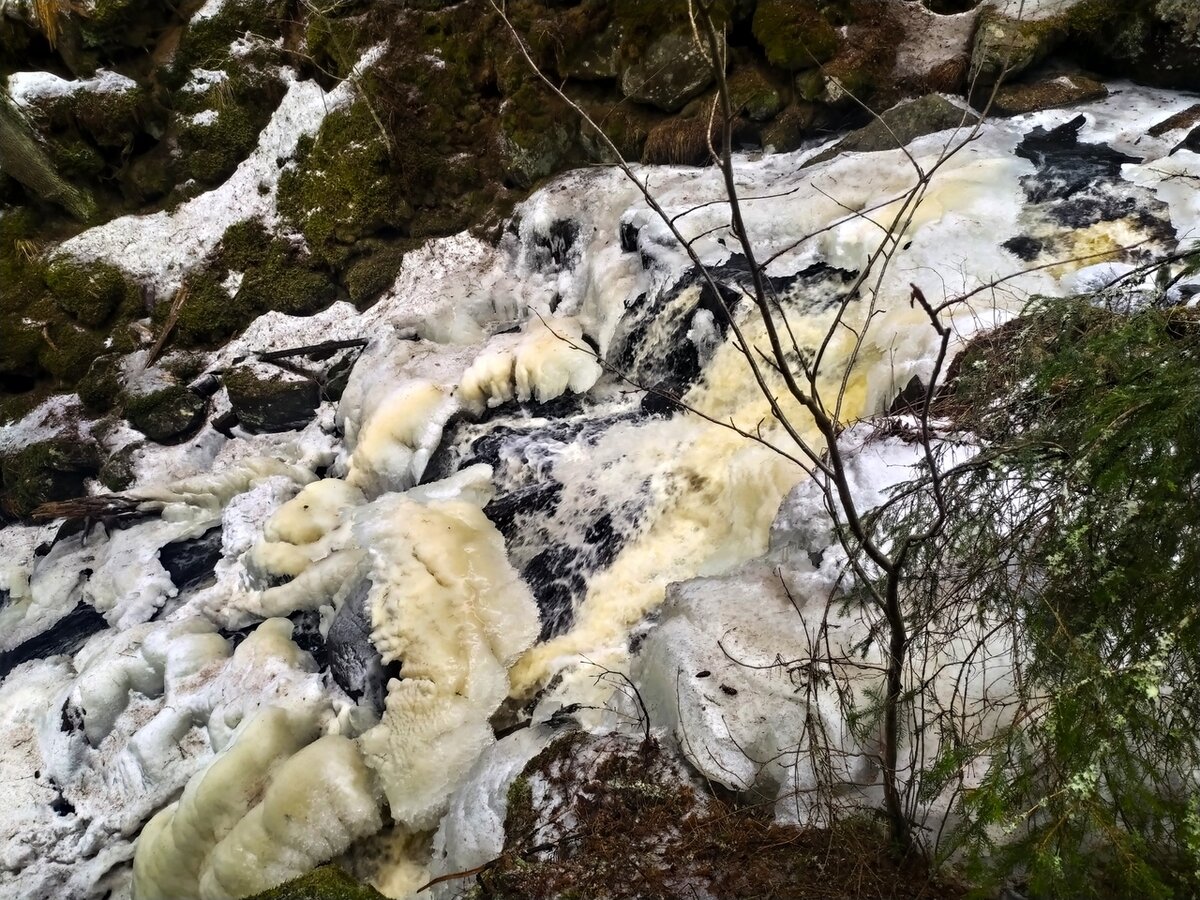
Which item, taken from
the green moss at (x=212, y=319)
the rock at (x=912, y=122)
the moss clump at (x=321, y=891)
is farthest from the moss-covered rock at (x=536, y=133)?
the moss clump at (x=321, y=891)

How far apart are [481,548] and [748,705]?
2290 mm

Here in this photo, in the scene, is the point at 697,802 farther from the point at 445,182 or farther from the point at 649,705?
the point at 445,182

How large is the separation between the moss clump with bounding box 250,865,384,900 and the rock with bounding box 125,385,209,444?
603cm

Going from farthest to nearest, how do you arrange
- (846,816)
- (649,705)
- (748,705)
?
(649,705) → (748,705) → (846,816)

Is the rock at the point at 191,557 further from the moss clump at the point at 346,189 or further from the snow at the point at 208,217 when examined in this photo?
the snow at the point at 208,217

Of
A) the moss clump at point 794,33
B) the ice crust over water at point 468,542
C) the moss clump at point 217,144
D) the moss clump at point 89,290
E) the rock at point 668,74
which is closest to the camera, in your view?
the ice crust over water at point 468,542

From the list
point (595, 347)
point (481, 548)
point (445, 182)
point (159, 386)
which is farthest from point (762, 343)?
point (159, 386)

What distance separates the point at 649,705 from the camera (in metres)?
3.29

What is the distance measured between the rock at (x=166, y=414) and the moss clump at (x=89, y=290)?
1.34 meters

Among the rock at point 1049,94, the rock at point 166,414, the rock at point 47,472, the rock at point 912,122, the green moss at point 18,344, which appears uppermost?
the rock at point 1049,94

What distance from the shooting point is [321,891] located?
8.84ft

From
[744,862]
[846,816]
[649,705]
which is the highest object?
[846,816]

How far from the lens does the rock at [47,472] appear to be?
→ 24.7 ft

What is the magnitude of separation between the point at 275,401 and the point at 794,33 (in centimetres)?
609
